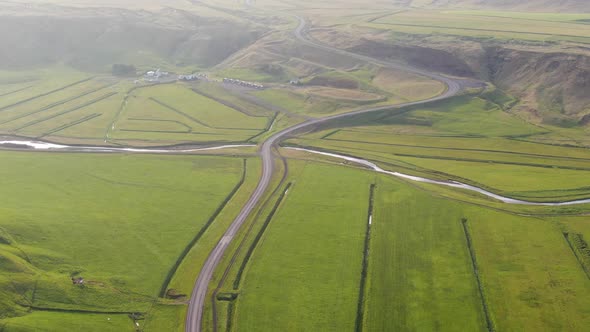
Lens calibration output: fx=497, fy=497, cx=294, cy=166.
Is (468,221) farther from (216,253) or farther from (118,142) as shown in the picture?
(118,142)

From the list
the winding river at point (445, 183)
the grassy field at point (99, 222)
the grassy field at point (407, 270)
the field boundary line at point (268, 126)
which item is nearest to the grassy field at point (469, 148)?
the winding river at point (445, 183)

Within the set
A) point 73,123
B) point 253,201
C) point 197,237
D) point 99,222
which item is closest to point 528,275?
point 253,201

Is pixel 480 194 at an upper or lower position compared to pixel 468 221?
upper

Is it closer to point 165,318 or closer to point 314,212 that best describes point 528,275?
point 314,212

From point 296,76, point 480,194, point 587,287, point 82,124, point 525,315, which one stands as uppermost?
point 296,76

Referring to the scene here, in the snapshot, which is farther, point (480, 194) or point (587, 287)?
point (480, 194)

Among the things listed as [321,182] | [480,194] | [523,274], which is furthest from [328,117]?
[523,274]

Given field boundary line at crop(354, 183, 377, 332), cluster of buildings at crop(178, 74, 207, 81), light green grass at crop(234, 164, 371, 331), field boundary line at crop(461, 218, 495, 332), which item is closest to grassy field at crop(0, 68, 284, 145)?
cluster of buildings at crop(178, 74, 207, 81)

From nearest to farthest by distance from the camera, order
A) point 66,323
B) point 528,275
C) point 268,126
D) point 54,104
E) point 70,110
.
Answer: point 66,323 < point 528,275 < point 268,126 < point 70,110 < point 54,104
